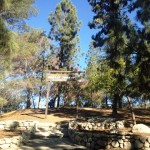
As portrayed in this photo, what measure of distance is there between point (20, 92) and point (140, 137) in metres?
21.1

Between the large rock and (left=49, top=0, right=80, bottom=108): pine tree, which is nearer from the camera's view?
the large rock

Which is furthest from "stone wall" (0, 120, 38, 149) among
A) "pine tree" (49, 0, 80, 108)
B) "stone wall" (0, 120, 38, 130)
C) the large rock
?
"pine tree" (49, 0, 80, 108)

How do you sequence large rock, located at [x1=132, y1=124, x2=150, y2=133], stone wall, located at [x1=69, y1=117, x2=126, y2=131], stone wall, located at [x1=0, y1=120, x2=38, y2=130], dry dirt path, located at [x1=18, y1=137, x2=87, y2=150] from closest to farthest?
dry dirt path, located at [x1=18, y1=137, x2=87, y2=150], large rock, located at [x1=132, y1=124, x2=150, y2=133], stone wall, located at [x1=0, y1=120, x2=38, y2=130], stone wall, located at [x1=69, y1=117, x2=126, y2=131]

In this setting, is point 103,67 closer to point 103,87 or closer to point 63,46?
point 103,87

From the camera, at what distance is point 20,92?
32.5m

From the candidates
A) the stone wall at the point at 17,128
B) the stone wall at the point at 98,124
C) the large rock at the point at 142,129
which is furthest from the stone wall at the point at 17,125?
the large rock at the point at 142,129

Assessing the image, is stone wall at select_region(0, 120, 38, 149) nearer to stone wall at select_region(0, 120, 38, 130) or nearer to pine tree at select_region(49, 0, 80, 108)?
stone wall at select_region(0, 120, 38, 130)

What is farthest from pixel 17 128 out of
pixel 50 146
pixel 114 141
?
pixel 114 141

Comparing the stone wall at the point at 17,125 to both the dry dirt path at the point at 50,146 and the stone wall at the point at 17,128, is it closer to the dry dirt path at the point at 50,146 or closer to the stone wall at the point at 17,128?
the stone wall at the point at 17,128

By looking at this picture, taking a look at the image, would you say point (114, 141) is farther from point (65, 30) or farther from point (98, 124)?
point (65, 30)

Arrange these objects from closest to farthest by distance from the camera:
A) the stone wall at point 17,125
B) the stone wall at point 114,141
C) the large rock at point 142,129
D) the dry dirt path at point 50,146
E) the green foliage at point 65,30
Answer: the stone wall at point 114,141
the dry dirt path at point 50,146
the large rock at point 142,129
the stone wall at point 17,125
the green foliage at point 65,30

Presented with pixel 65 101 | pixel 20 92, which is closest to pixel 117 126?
pixel 20 92

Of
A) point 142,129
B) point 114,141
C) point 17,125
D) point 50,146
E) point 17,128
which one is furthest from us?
point 17,125

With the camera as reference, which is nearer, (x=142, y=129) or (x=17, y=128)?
(x=142, y=129)
